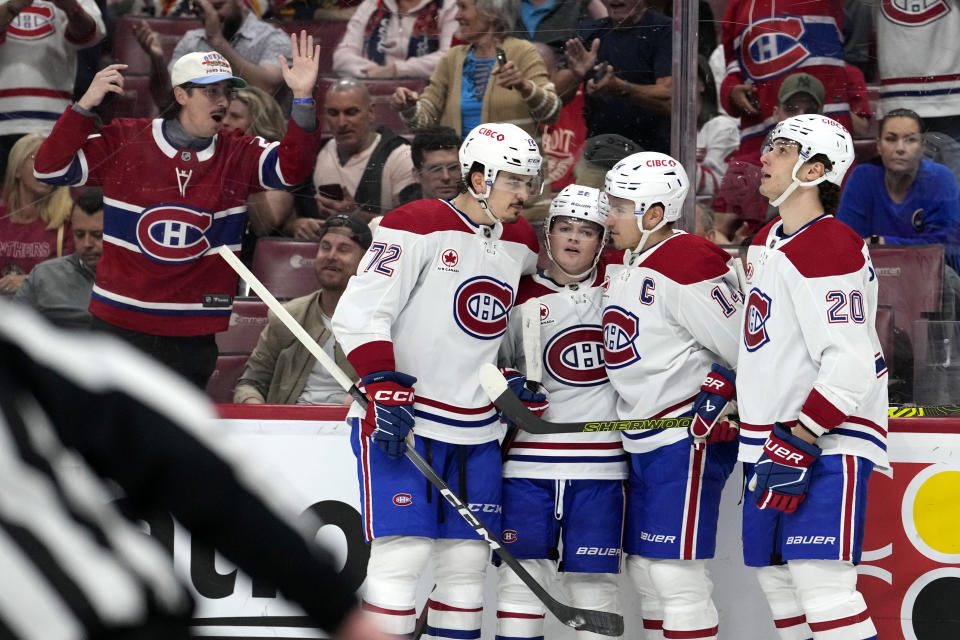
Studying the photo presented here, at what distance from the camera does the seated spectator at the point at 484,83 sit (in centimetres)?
354

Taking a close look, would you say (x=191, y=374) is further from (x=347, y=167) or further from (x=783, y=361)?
(x=783, y=361)

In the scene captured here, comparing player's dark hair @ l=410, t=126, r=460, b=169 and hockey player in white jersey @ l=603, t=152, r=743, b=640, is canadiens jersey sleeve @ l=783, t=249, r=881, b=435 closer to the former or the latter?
hockey player in white jersey @ l=603, t=152, r=743, b=640

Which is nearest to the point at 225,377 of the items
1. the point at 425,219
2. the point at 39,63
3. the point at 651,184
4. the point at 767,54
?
the point at 425,219

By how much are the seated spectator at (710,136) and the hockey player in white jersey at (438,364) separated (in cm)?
57

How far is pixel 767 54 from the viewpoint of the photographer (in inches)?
139

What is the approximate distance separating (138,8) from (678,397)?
76.4 inches

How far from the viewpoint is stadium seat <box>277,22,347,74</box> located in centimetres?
362

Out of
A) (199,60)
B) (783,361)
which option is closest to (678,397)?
(783,361)

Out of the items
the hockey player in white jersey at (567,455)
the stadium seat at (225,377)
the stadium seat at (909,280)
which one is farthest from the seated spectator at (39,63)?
the stadium seat at (909,280)

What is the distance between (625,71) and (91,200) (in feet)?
5.26

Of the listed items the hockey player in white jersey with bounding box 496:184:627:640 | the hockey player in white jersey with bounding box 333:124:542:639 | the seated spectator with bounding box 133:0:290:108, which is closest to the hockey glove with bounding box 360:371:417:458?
the hockey player in white jersey with bounding box 333:124:542:639

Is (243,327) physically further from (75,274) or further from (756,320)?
(756,320)

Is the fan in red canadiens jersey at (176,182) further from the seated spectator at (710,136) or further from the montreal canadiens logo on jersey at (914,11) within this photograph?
the montreal canadiens logo on jersey at (914,11)

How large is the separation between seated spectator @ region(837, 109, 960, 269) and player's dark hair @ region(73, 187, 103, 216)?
6.94ft
